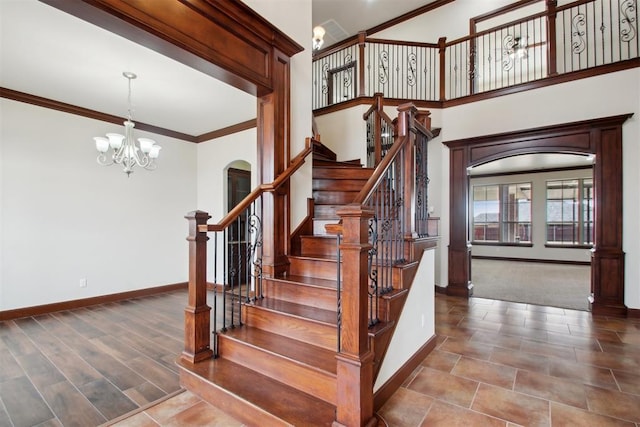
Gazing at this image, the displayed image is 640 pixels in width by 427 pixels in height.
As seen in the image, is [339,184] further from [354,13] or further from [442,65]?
[354,13]

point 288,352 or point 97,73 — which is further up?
point 97,73

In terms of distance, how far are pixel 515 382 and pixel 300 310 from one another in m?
1.76

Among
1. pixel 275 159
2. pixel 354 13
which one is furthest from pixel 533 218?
pixel 275 159

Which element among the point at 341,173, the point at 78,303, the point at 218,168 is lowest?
the point at 78,303

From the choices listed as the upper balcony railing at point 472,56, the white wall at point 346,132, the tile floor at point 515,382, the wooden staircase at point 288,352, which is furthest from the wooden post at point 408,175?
the upper balcony railing at point 472,56

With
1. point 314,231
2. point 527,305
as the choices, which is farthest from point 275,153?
point 527,305

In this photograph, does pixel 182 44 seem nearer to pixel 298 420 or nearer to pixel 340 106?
pixel 298 420

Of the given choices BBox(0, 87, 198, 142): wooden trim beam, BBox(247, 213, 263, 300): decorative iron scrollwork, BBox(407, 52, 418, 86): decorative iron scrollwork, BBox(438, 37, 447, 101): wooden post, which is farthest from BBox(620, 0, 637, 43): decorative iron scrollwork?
BBox(0, 87, 198, 142): wooden trim beam

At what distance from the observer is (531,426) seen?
1888 millimetres

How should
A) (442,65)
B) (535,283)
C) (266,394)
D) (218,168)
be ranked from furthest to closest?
1. (535,283)
2. (218,168)
3. (442,65)
4. (266,394)

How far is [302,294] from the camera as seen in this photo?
2.65 metres

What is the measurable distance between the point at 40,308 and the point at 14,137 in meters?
2.28

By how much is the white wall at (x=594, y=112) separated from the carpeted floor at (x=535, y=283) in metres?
1.05

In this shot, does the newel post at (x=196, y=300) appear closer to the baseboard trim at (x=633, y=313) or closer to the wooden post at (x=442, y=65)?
the wooden post at (x=442, y=65)
